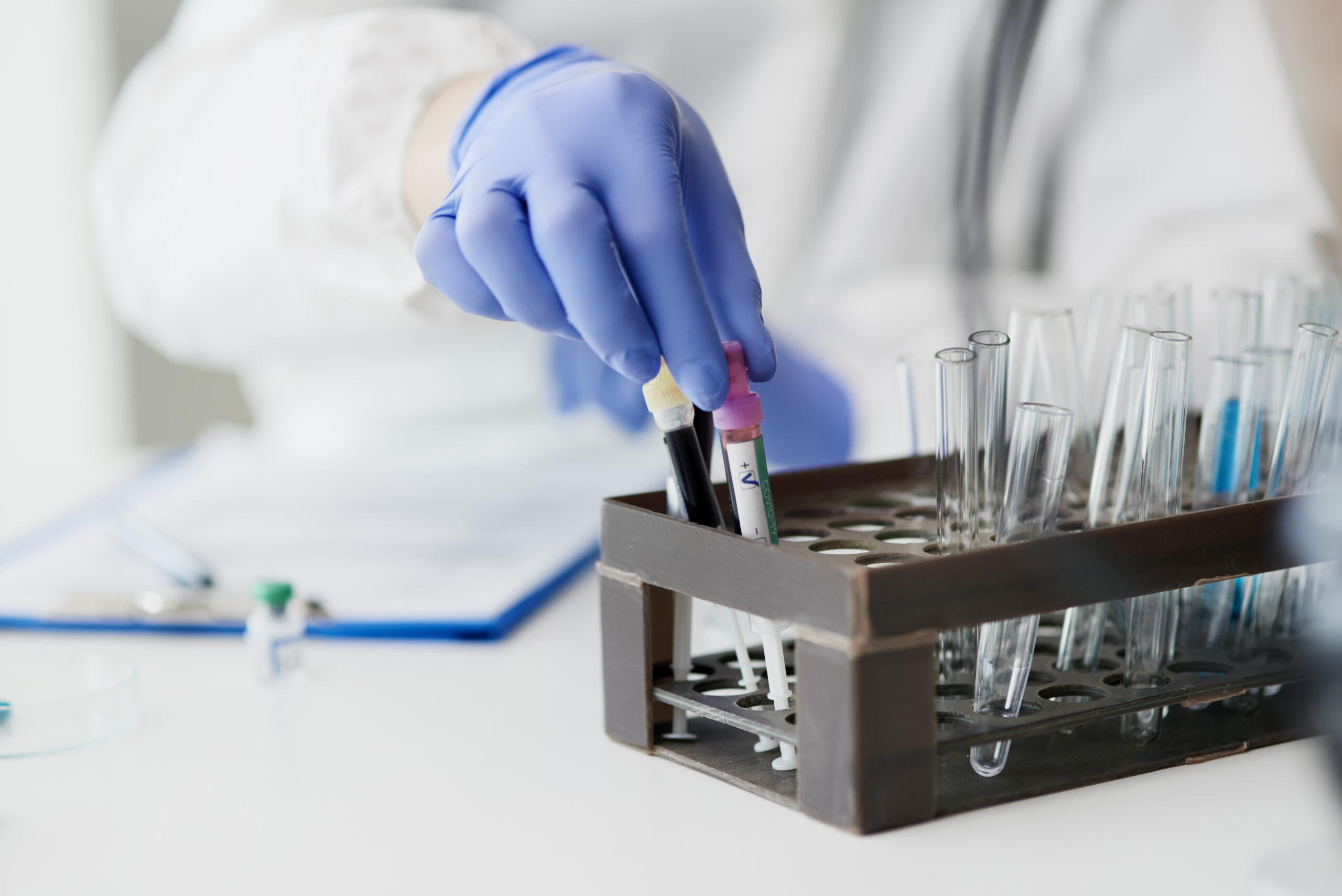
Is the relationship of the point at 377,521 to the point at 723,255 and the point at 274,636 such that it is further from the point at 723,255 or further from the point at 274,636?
the point at 723,255

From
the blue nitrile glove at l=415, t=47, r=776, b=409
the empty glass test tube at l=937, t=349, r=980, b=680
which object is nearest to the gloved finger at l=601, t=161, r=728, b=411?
the blue nitrile glove at l=415, t=47, r=776, b=409

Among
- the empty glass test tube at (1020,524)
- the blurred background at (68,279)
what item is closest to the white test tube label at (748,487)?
the empty glass test tube at (1020,524)

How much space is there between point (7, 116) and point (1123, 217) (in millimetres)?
2352

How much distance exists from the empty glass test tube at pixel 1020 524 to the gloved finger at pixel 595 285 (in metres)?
0.17

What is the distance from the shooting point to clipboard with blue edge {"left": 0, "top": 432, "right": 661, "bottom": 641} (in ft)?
2.76

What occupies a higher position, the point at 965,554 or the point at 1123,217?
the point at 1123,217

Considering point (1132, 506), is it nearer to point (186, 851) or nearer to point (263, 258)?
point (186, 851)

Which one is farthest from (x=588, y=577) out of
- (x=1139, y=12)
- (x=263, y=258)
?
(x=1139, y=12)

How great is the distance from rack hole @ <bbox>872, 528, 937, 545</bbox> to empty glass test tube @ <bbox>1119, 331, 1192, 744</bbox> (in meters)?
0.10

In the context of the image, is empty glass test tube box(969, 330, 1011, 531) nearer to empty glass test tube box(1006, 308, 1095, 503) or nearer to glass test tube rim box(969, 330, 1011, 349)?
glass test tube rim box(969, 330, 1011, 349)

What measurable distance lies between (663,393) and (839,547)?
117 millimetres

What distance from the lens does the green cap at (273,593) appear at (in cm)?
75

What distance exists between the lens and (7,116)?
2.54 m

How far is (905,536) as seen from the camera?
60 cm
